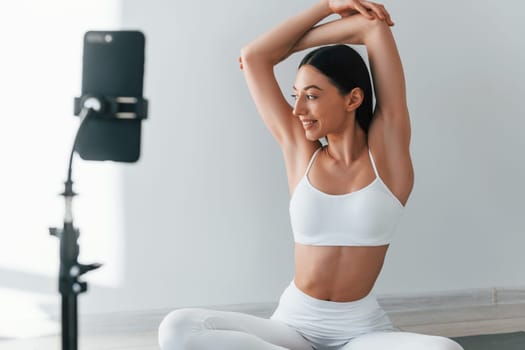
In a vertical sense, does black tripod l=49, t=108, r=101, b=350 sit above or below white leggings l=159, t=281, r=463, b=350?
above

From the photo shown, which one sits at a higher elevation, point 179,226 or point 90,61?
point 90,61

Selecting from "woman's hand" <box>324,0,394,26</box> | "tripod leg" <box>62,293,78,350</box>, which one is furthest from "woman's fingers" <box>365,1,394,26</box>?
"tripod leg" <box>62,293,78,350</box>

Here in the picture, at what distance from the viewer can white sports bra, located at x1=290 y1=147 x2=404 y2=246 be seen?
1792 mm

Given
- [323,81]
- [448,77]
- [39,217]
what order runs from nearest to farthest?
1. [323,81]
2. [39,217]
3. [448,77]

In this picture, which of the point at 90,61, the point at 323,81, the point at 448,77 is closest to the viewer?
the point at 90,61

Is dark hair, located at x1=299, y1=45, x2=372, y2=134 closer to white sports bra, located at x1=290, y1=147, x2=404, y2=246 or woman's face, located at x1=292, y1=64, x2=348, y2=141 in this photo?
woman's face, located at x1=292, y1=64, x2=348, y2=141

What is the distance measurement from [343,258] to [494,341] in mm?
916

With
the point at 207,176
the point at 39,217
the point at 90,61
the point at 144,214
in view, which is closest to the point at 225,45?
A: the point at 207,176

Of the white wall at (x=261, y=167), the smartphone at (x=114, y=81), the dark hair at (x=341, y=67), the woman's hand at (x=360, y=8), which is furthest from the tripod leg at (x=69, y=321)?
the white wall at (x=261, y=167)

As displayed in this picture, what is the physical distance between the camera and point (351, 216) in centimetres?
180

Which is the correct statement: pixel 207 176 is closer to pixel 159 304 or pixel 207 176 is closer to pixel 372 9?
pixel 159 304

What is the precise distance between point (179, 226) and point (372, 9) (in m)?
1.06

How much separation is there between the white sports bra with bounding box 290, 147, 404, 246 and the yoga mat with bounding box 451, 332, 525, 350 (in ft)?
2.54

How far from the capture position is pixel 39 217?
2.33 metres
